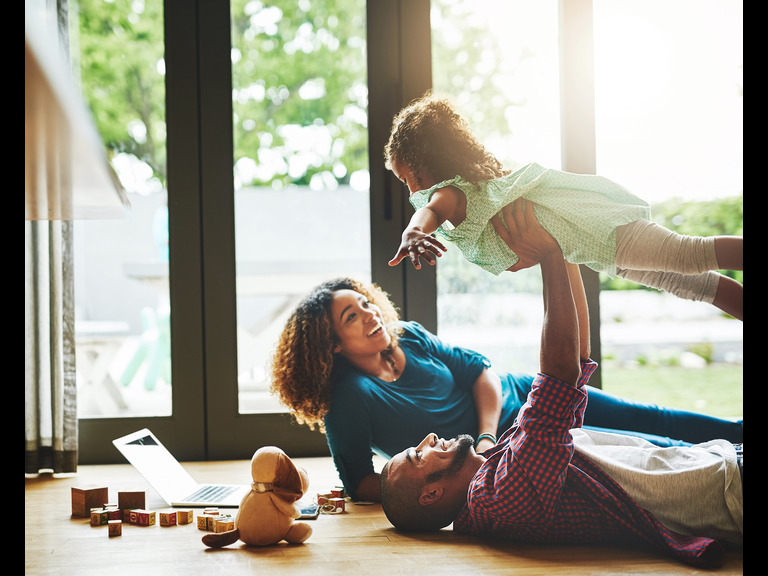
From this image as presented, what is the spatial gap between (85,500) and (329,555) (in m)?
0.79

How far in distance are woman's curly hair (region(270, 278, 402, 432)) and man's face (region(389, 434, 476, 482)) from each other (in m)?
0.52

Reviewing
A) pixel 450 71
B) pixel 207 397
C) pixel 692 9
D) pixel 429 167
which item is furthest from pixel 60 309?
pixel 692 9

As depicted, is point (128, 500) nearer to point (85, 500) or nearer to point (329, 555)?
point (85, 500)

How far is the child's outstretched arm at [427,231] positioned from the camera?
4.30 feet

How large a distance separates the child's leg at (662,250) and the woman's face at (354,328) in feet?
2.54

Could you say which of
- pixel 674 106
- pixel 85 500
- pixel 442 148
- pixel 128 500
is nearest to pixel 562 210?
pixel 442 148

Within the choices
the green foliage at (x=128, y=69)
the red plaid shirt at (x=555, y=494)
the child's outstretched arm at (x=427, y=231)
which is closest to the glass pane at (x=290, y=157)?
the green foliage at (x=128, y=69)

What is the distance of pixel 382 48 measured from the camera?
273 cm

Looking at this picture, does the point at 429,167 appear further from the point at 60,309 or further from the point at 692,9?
the point at 692,9

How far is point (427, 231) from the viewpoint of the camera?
1.44 m

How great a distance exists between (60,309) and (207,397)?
Answer: 0.62 meters

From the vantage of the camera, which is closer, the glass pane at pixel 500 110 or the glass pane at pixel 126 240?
the glass pane at pixel 126 240

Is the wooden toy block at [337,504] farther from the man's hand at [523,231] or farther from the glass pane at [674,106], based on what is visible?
the glass pane at [674,106]

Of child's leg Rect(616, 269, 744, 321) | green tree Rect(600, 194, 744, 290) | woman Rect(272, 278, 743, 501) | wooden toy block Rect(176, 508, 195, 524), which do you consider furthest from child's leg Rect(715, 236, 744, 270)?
green tree Rect(600, 194, 744, 290)
